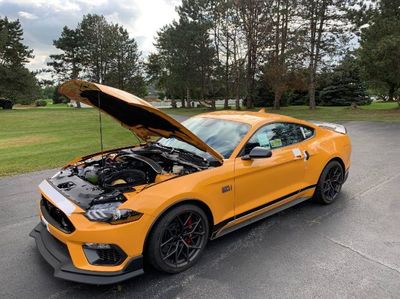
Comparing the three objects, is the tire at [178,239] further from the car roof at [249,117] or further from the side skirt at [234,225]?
the car roof at [249,117]

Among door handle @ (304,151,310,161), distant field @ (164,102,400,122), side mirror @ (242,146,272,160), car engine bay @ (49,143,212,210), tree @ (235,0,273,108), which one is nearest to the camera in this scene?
car engine bay @ (49,143,212,210)

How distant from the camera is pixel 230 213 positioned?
11.4 ft

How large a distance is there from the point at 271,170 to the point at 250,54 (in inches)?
1046

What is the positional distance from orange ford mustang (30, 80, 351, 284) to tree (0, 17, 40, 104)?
42639 millimetres

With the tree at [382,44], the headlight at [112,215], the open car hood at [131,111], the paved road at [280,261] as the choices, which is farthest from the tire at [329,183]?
the tree at [382,44]

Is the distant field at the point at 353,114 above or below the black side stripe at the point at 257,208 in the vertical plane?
above

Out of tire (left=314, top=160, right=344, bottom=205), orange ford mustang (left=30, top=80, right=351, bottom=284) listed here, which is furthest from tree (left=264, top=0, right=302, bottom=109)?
orange ford mustang (left=30, top=80, right=351, bottom=284)

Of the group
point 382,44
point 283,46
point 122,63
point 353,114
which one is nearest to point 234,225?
point 353,114

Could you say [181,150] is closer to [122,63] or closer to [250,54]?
[250,54]

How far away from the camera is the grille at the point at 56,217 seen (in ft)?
9.23

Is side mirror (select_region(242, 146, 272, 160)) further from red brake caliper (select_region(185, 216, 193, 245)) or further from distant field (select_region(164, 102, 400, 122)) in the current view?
distant field (select_region(164, 102, 400, 122))

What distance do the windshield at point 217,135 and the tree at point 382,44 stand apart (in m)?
Answer: 20.6

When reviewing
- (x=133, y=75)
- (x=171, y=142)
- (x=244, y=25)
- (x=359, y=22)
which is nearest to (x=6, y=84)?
(x=133, y=75)

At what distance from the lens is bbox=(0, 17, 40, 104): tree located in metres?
39.3
